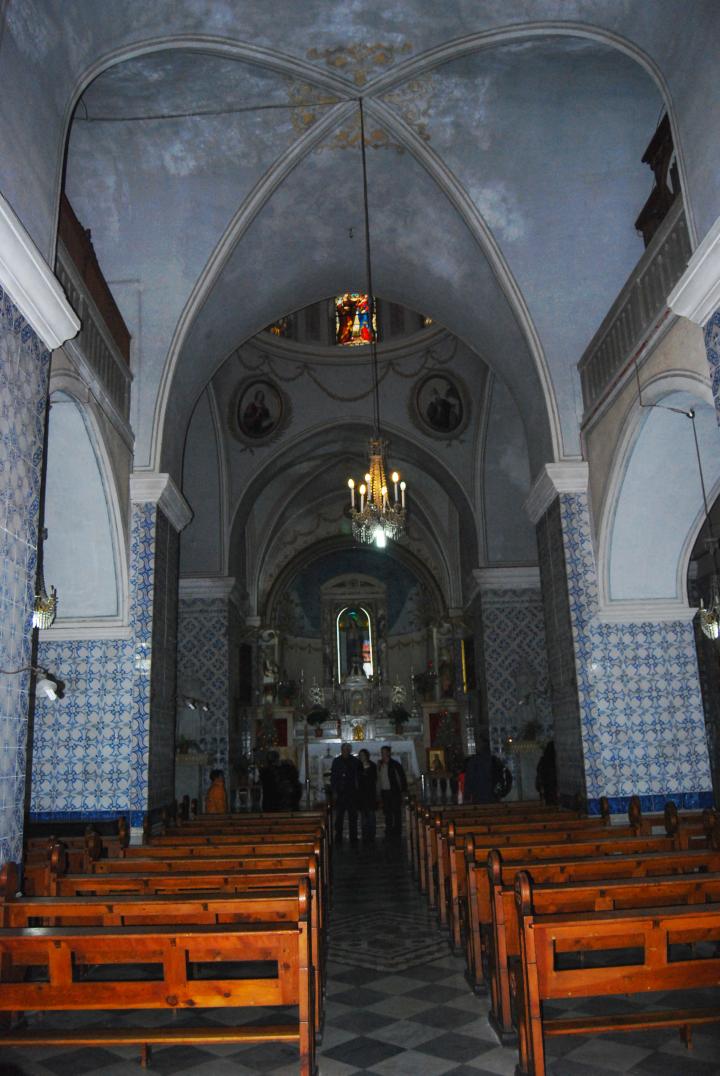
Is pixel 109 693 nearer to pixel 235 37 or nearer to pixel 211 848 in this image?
pixel 211 848

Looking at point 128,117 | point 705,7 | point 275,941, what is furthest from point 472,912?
point 128,117

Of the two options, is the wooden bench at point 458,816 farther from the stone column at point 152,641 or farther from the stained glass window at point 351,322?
the stained glass window at point 351,322

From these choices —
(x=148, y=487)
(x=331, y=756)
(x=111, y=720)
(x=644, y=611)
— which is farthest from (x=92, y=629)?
(x=331, y=756)

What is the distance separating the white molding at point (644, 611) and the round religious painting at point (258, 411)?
865 cm

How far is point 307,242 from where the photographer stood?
9.91 m

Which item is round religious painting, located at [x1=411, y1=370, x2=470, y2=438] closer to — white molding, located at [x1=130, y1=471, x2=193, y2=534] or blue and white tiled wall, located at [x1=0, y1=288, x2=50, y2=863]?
white molding, located at [x1=130, y1=471, x2=193, y2=534]

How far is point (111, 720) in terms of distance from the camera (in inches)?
321

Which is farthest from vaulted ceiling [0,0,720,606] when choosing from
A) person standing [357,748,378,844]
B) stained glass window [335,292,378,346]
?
stained glass window [335,292,378,346]

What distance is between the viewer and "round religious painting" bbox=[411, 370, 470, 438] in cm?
1544

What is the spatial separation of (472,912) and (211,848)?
2010mm

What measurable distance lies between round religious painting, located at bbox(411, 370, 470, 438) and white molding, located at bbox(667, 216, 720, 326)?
983 centimetres

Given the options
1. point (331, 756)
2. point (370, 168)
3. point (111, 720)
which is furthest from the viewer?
point (331, 756)

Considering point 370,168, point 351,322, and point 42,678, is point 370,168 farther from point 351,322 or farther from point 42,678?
point 351,322

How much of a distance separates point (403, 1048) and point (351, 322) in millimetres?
14060
